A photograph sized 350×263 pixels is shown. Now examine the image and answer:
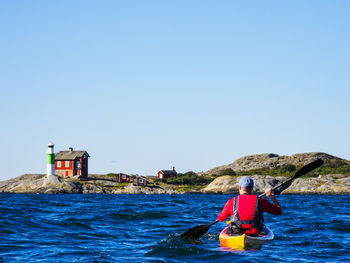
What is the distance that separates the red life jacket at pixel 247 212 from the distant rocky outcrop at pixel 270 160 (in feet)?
344

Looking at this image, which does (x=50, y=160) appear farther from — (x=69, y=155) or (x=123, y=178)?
(x=123, y=178)

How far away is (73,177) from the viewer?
80.2m

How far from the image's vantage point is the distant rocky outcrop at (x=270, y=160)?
11675 centimetres

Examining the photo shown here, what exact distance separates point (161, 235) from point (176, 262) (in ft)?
16.5

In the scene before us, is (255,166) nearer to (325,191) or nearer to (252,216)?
(325,191)

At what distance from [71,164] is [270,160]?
6709 centimetres

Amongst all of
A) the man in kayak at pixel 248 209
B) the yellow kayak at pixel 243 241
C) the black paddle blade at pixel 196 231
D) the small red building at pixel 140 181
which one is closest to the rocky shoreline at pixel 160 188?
the small red building at pixel 140 181

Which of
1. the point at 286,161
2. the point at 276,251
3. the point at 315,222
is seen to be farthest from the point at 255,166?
the point at 276,251

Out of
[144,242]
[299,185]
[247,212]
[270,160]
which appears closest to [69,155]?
[299,185]

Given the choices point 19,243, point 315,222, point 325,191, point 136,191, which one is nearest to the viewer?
point 19,243

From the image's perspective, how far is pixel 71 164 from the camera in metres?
81.5

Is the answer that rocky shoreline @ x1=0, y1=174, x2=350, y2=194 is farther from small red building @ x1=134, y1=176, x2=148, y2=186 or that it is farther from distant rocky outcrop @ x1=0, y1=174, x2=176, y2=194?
small red building @ x1=134, y1=176, x2=148, y2=186

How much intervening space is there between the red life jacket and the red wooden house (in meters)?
74.0

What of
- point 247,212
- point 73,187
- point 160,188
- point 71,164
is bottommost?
point 160,188
